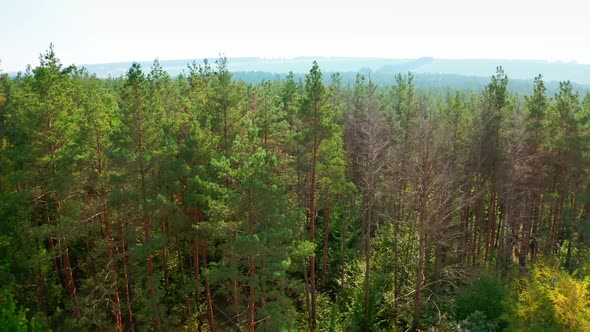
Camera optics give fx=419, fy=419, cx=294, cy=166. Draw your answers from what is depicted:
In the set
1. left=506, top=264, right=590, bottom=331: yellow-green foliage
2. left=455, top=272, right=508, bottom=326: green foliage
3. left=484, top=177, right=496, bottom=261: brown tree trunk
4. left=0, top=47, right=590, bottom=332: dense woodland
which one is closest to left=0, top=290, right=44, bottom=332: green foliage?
left=0, top=47, right=590, bottom=332: dense woodland

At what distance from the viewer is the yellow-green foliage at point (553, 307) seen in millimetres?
14245

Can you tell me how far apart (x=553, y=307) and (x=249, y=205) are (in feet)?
36.9

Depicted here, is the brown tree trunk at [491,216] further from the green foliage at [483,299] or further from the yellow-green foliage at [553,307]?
the yellow-green foliage at [553,307]

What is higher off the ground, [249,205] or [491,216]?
[249,205]

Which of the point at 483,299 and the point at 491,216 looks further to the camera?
the point at 491,216

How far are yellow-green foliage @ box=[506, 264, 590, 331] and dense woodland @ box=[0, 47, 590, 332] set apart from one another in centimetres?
6

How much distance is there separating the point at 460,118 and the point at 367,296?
1346 cm

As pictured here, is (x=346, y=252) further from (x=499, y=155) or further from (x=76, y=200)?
(x=76, y=200)

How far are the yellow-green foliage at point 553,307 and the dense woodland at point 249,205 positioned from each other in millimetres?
59

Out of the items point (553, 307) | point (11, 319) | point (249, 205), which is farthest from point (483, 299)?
point (11, 319)

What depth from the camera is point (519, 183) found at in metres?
26.8

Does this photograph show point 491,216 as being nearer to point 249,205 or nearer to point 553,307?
point 553,307

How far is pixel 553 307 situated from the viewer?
14.6 meters

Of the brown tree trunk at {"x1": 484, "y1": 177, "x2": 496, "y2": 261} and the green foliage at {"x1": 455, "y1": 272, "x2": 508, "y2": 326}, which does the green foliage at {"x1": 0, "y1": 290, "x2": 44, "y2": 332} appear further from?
the brown tree trunk at {"x1": 484, "y1": 177, "x2": 496, "y2": 261}
